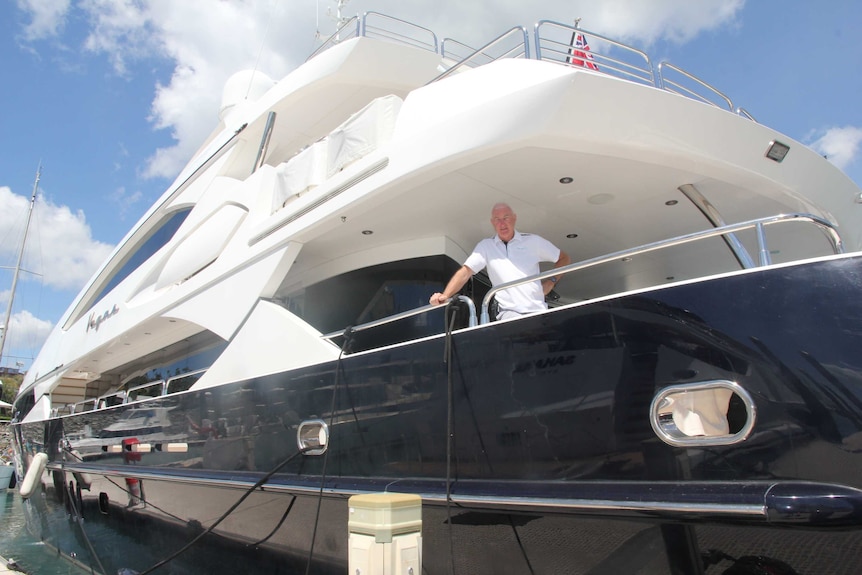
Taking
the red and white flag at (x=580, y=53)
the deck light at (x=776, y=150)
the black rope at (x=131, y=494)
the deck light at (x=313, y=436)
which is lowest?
the black rope at (x=131, y=494)

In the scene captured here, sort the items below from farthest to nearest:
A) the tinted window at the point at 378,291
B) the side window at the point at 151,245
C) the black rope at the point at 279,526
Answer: the side window at the point at 151,245 → the tinted window at the point at 378,291 → the black rope at the point at 279,526

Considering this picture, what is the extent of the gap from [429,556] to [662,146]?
261cm

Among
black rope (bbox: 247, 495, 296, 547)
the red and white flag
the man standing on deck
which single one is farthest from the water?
the red and white flag

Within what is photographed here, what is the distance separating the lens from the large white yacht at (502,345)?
196 centimetres

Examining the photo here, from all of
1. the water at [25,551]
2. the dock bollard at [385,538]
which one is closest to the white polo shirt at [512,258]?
the dock bollard at [385,538]

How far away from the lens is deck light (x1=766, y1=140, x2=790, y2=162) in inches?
140

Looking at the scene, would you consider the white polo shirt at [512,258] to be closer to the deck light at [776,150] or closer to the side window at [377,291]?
the side window at [377,291]

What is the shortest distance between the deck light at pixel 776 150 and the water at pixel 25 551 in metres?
8.95

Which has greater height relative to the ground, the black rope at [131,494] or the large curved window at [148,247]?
the large curved window at [148,247]

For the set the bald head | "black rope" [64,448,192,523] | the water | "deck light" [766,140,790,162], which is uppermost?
"deck light" [766,140,790,162]

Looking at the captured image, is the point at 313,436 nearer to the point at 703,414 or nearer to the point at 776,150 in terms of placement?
the point at 703,414

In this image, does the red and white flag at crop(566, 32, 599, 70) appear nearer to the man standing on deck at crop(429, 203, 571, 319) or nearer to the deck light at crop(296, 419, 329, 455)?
the man standing on deck at crop(429, 203, 571, 319)

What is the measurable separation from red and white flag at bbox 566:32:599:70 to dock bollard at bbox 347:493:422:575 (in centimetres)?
305

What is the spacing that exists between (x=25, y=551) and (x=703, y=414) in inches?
429
